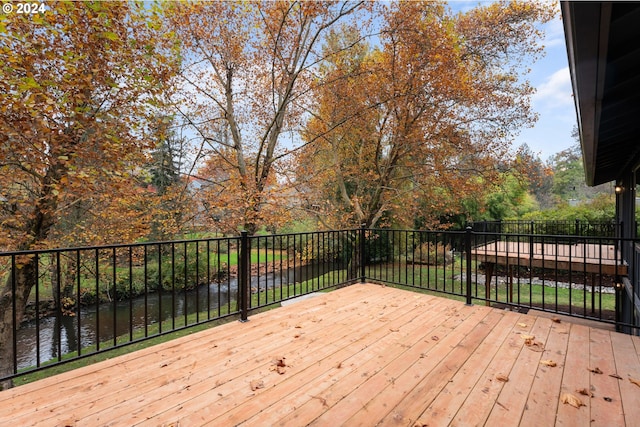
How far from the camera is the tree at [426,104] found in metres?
6.80

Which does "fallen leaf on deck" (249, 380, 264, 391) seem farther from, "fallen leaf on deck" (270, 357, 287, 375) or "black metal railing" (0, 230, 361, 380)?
"black metal railing" (0, 230, 361, 380)

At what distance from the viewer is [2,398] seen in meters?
1.81

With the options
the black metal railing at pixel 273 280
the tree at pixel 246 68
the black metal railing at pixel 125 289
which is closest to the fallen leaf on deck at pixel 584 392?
the black metal railing at pixel 273 280

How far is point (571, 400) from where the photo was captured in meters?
1.76

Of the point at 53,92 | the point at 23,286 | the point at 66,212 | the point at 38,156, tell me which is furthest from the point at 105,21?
the point at 23,286

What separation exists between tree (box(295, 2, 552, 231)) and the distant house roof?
3.82m

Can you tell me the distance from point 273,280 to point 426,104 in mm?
5827

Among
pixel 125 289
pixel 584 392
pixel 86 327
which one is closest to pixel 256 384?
pixel 584 392

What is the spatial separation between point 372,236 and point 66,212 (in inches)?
253

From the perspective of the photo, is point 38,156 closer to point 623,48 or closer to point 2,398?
point 2,398

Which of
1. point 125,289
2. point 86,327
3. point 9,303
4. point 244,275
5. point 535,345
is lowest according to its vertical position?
point 86,327

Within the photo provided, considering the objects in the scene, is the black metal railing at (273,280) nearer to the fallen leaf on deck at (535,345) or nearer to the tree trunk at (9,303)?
the tree trunk at (9,303)

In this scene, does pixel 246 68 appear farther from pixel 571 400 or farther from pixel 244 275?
pixel 571 400

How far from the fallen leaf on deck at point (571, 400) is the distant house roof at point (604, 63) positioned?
1.97 metres
